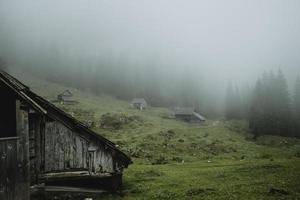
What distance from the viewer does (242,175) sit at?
27.8 m

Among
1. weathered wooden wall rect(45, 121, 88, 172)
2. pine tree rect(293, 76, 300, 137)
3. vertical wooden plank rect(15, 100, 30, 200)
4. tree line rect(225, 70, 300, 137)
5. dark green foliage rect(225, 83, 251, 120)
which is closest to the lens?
vertical wooden plank rect(15, 100, 30, 200)

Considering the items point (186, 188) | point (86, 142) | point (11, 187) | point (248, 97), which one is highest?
point (248, 97)

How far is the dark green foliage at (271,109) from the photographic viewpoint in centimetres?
10325

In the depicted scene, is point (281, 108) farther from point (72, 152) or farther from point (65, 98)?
point (72, 152)

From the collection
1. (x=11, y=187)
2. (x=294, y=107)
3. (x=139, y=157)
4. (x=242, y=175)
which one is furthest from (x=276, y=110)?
(x=11, y=187)

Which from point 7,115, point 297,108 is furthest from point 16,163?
point 297,108

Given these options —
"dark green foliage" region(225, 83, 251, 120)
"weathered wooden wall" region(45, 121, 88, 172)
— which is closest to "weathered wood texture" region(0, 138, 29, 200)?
"weathered wooden wall" region(45, 121, 88, 172)

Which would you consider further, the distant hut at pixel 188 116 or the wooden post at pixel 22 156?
the distant hut at pixel 188 116

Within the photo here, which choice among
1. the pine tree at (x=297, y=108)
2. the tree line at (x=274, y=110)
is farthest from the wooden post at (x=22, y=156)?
the pine tree at (x=297, y=108)

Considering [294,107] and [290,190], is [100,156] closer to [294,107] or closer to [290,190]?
[290,190]

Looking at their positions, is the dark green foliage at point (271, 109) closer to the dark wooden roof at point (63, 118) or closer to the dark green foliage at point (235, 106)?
the dark green foliage at point (235, 106)

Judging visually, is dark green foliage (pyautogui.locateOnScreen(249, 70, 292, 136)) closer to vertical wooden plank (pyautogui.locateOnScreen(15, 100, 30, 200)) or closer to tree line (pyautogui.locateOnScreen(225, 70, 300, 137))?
tree line (pyautogui.locateOnScreen(225, 70, 300, 137))

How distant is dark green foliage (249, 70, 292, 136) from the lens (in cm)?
10325

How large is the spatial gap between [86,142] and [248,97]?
148866 mm
